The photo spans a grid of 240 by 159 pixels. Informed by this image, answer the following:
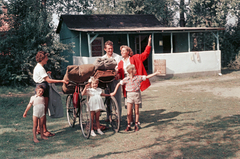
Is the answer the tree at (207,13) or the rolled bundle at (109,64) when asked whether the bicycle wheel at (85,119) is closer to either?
the rolled bundle at (109,64)

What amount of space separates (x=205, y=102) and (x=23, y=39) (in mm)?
11177

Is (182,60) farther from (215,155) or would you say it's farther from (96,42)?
(215,155)

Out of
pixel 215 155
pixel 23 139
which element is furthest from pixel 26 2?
pixel 215 155

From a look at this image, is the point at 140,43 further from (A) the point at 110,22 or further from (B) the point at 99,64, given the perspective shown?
(B) the point at 99,64

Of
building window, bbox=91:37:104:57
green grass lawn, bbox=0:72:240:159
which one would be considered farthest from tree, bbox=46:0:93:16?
green grass lawn, bbox=0:72:240:159

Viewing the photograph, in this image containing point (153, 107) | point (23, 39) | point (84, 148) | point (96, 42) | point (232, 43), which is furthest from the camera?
point (232, 43)

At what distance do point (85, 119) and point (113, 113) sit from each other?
0.69m

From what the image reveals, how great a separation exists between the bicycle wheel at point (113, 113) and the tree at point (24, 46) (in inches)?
376

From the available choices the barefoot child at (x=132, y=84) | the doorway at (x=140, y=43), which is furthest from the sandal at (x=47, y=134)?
the doorway at (x=140, y=43)

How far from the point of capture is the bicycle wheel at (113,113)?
6054 mm

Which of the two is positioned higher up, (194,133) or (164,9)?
(164,9)

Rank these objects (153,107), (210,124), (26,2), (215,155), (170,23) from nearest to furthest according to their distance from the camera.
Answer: (215,155) → (210,124) → (153,107) → (26,2) → (170,23)

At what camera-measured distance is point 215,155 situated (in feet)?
14.6

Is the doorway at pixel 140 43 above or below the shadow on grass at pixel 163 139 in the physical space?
above
